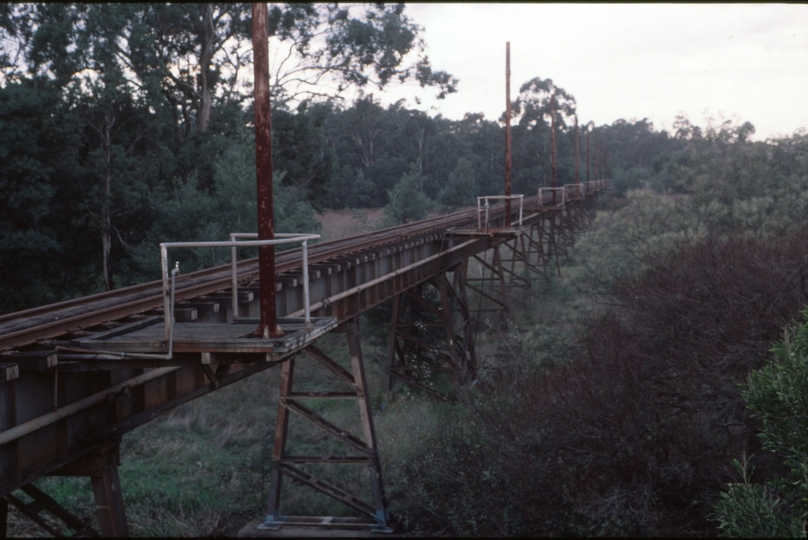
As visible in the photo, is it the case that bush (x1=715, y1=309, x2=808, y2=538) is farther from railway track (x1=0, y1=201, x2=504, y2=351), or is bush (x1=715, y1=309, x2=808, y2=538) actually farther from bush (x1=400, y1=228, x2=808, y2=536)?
railway track (x1=0, y1=201, x2=504, y2=351)

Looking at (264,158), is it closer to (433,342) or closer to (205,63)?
(433,342)

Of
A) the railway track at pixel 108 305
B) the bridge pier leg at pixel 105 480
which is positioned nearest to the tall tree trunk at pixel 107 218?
the railway track at pixel 108 305

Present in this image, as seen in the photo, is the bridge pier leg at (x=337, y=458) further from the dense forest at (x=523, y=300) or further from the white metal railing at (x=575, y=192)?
the white metal railing at (x=575, y=192)

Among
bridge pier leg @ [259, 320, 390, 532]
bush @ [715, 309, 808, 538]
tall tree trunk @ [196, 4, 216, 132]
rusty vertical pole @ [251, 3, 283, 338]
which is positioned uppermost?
tall tree trunk @ [196, 4, 216, 132]

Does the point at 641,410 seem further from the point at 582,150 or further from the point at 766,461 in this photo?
the point at 582,150

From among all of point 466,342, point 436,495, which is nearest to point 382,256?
point 436,495

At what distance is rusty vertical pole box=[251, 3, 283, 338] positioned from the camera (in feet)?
14.2

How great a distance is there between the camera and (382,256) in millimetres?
9773

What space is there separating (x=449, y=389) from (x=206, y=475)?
18.9ft

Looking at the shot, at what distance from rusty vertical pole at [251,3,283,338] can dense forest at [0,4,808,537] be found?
11.7ft

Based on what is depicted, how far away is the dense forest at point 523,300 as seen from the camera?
25.1 ft

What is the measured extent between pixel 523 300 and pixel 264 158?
63.4ft

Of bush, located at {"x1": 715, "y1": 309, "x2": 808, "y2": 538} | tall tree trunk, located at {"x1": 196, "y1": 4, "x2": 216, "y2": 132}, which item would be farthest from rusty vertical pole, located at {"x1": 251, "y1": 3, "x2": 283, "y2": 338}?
tall tree trunk, located at {"x1": 196, "y1": 4, "x2": 216, "y2": 132}

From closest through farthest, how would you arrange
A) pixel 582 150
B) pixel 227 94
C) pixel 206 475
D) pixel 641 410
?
pixel 641 410 < pixel 206 475 < pixel 227 94 < pixel 582 150
